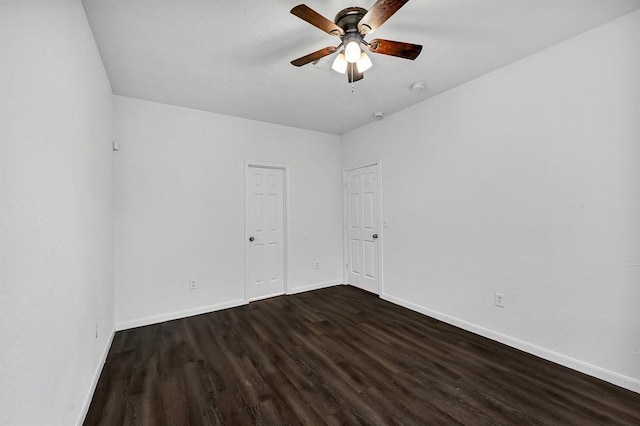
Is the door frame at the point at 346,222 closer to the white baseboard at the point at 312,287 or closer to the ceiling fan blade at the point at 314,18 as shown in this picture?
the white baseboard at the point at 312,287

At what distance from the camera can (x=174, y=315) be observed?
3334 millimetres

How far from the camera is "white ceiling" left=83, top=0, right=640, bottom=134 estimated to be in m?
1.85

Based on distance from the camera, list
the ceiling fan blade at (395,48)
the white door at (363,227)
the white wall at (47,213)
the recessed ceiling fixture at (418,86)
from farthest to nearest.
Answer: the white door at (363,227)
the recessed ceiling fixture at (418,86)
the ceiling fan blade at (395,48)
the white wall at (47,213)

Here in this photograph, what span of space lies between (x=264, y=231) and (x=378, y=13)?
313 centimetres

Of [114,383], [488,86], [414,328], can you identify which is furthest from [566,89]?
[114,383]

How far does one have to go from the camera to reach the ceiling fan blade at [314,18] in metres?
1.51

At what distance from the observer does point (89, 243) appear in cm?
196

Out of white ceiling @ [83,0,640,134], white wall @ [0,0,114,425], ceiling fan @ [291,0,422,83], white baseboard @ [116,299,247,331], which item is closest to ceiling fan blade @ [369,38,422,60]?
ceiling fan @ [291,0,422,83]

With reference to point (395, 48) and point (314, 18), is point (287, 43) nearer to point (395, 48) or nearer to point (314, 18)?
point (314, 18)

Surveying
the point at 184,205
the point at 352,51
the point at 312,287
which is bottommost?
the point at 312,287

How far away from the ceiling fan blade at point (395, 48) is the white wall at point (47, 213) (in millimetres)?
1767

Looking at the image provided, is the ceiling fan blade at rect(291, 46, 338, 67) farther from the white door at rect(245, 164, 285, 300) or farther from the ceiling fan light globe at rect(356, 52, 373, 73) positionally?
the white door at rect(245, 164, 285, 300)

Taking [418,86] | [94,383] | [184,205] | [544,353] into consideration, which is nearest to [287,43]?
[418,86]

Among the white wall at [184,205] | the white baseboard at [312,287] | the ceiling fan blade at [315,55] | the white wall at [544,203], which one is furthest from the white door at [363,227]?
the ceiling fan blade at [315,55]
